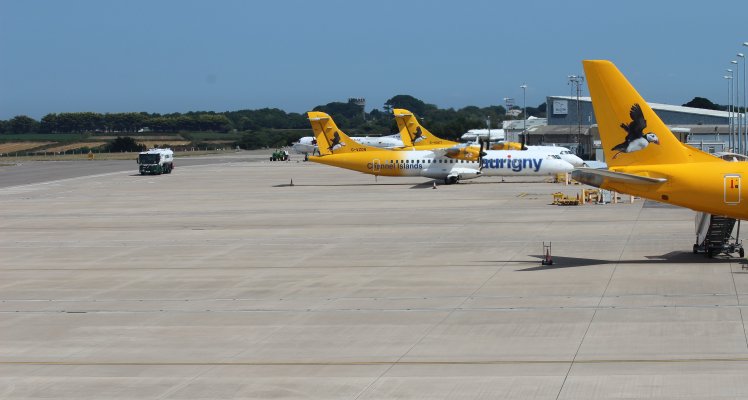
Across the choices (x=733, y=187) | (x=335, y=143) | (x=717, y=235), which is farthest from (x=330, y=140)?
(x=733, y=187)

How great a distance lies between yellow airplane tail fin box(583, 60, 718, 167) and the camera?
115 ft

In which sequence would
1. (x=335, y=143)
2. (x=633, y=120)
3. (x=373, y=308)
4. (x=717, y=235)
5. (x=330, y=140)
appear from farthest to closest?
(x=330, y=140), (x=335, y=143), (x=717, y=235), (x=633, y=120), (x=373, y=308)

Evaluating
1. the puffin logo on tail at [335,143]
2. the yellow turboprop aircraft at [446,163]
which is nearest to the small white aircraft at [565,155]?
the yellow turboprop aircraft at [446,163]

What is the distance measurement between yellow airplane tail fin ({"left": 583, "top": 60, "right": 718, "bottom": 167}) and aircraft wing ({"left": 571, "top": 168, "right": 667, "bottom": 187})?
102 cm

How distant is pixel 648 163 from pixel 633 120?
5.06 feet

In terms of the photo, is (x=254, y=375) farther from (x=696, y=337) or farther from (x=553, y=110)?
(x=553, y=110)

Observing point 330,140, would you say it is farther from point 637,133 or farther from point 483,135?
point 483,135

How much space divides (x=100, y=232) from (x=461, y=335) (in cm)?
3176

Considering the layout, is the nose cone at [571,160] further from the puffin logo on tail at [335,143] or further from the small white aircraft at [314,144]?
the small white aircraft at [314,144]

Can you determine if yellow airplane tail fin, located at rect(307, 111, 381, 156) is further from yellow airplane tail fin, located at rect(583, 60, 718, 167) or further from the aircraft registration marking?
the aircraft registration marking

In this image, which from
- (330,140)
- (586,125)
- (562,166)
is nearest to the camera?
(562,166)

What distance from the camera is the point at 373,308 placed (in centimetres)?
2822

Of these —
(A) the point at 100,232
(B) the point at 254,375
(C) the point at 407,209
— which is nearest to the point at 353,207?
(C) the point at 407,209

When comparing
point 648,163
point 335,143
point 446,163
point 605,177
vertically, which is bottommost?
point 446,163
